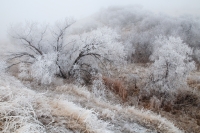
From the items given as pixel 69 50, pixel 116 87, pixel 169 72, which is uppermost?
pixel 69 50

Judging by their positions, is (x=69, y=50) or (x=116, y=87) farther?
(x=69, y=50)

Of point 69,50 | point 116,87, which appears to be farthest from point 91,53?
point 116,87

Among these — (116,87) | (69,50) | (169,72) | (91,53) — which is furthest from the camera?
(69,50)

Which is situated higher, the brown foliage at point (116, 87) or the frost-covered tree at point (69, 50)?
the frost-covered tree at point (69, 50)

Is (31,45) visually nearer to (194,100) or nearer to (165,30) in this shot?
(194,100)

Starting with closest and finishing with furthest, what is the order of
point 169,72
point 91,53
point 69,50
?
point 169,72, point 91,53, point 69,50

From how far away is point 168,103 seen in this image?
13469 millimetres

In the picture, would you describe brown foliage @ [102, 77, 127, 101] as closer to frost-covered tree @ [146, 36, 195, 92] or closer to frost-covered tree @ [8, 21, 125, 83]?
frost-covered tree @ [8, 21, 125, 83]

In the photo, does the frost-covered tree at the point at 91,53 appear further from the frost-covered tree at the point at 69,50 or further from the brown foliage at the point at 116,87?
the brown foliage at the point at 116,87

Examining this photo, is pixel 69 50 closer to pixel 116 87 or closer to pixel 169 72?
pixel 116 87

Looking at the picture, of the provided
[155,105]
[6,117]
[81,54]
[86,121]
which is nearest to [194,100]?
[155,105]

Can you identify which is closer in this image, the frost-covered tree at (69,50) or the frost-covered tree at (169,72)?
the frost-covered tree at (169,72)

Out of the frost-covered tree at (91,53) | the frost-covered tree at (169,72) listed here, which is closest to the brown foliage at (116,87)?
the frost-covered tree at (91,53)

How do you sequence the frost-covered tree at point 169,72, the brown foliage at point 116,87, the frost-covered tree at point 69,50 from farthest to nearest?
the frost-covered tree at point 69,50, the frost-covered tree at point 169,72, the brown foliage at point 116,87
